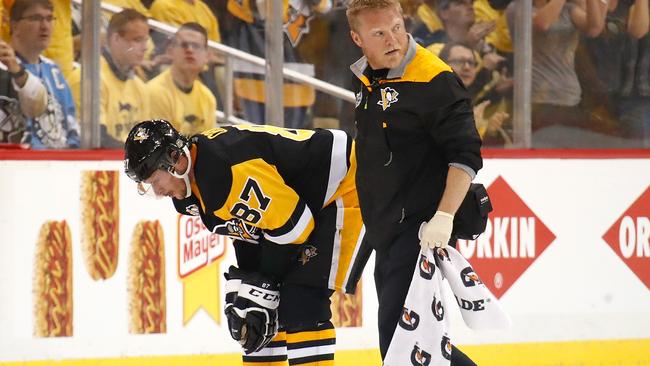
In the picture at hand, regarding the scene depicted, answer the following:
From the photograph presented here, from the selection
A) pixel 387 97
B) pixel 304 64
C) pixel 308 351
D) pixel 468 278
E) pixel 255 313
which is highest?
pixel 304 64

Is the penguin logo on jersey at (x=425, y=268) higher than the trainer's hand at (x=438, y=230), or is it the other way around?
the trainer's hand at (x=438, y=230)

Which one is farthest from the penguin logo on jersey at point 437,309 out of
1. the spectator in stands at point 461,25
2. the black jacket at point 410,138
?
the spectator in stands at point 461,25

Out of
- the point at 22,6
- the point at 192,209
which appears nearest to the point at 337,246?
the point at 192,209

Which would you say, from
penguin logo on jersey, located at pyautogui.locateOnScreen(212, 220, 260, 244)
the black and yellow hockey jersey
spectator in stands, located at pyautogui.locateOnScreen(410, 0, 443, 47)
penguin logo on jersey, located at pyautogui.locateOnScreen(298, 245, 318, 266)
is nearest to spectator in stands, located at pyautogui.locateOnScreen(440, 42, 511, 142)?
spectator in stands, located at pyautogui.locateOnScreen(410, 0, 443, 47)

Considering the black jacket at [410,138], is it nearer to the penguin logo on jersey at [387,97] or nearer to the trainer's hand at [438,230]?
the penguin logo on jersey at [387,97]

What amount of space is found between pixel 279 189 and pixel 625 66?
114 inches

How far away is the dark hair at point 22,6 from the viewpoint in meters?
4.82

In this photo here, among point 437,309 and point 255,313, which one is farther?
point 255,313

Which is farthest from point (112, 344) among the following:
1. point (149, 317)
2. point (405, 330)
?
point (405, 330)

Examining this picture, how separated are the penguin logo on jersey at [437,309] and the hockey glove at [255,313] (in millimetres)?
595

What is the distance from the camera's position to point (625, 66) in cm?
567

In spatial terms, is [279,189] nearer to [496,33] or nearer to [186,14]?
[186,14]

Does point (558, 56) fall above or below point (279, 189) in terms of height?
above

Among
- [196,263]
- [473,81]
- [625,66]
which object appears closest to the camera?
[196,263]
